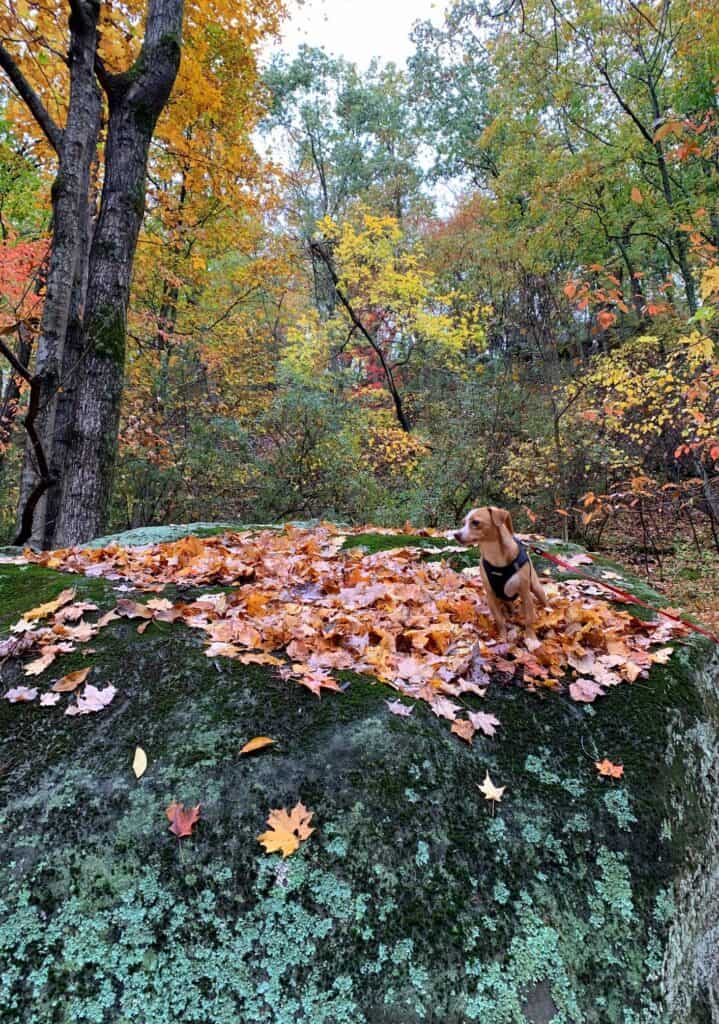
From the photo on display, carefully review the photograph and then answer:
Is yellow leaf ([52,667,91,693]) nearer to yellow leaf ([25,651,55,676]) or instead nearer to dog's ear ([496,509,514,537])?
yellow leaf ([25,651,55,676])

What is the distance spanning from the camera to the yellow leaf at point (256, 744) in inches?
72.2

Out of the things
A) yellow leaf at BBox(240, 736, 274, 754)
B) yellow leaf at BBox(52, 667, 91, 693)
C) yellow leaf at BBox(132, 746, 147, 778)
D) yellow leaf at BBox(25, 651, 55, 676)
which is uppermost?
yellow leaf at BBox(25, 651, 55, 676)

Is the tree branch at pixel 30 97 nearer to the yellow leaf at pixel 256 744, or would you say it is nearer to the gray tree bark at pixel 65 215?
the gray tree bark at pixel 65 215

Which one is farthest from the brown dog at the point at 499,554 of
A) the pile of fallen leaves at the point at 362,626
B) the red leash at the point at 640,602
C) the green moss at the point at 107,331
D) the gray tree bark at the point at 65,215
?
the green moss at the point at 107,331

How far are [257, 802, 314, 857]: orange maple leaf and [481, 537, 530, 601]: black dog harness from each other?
1.31 m

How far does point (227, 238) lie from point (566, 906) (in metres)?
12.8

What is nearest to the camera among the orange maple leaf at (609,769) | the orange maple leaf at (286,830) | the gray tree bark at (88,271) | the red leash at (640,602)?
the orange maple leaf at (286,830)

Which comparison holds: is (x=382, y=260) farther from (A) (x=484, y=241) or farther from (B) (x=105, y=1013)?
(B) (x=105, y=1013)

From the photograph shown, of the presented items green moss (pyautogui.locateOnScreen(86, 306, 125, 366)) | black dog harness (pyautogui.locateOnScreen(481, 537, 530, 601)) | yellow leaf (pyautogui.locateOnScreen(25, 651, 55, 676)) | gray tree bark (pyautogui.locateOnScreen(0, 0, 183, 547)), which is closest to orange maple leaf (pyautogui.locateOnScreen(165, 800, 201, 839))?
yellow leaf (pyautogui.locateOnScreen(25, 651, 55, 676))

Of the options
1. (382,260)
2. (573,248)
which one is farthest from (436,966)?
(573,248)

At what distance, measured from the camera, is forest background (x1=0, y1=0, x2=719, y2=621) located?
838 cm

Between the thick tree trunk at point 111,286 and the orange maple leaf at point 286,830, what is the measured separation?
14.5ft

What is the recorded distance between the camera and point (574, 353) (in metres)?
14.9

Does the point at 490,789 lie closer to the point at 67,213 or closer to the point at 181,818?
the point at 181,818
